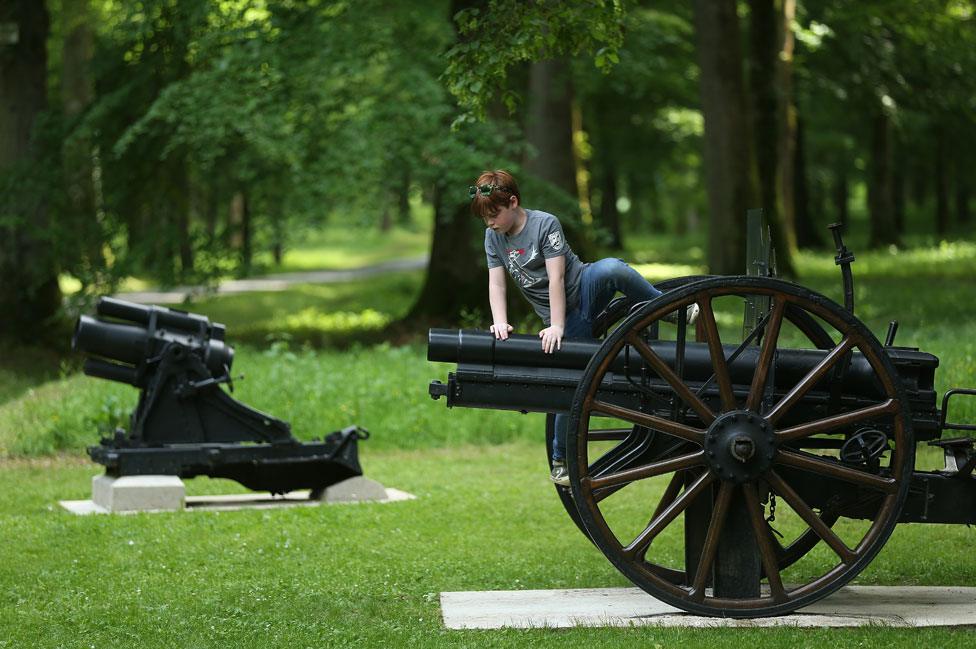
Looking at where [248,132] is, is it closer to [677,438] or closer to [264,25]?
[264,25]

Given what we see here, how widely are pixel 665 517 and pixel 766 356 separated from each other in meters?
0.80

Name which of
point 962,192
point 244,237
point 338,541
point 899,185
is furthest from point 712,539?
point 962,192

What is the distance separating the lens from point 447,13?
63.2ft

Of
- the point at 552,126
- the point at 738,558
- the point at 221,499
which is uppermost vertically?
the point at 552,126

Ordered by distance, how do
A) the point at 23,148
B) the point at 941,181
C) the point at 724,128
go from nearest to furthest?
1. the point at 23,148
2. the point at 724,128
3. the point at 941,181

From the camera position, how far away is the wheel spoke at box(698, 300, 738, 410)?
18.9 ft

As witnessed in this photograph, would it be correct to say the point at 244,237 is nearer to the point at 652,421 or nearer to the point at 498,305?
the point at 498,305

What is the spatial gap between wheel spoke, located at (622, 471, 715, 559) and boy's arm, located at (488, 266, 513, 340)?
1.01m

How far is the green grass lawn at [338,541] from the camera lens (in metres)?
6.16

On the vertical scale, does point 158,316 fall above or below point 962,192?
below

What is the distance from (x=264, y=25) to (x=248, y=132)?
6.25ft

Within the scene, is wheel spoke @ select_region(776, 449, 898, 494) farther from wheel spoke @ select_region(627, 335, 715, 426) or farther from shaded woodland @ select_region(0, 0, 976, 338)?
shaded woodland @ select_region(0, 0, 976, 338)

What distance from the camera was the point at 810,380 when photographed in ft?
19.2

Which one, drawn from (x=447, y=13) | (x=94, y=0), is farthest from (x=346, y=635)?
(x=94, y=0)
